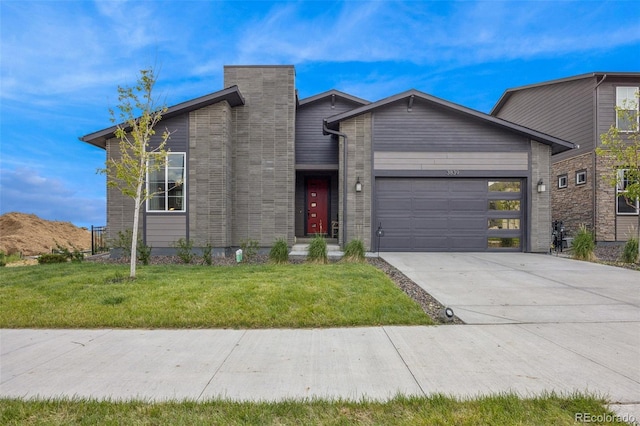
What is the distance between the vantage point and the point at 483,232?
1056cm

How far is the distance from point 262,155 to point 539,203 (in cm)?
962

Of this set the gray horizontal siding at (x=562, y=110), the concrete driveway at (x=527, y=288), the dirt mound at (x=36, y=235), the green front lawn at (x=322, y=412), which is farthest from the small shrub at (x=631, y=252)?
the dirt mound at (x=36, y=235)

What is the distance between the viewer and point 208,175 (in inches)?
381

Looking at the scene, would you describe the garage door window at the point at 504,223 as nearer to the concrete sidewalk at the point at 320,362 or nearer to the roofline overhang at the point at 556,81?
the concrete sidewalk at the point at 320,362

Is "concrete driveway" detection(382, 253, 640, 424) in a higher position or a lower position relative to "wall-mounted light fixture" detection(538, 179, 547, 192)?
lower

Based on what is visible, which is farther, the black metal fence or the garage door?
the black metal fence

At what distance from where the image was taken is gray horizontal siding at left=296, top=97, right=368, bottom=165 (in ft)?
42.0

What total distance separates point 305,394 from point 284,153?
8807mm

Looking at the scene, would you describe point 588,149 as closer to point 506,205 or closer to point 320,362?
point 506,205

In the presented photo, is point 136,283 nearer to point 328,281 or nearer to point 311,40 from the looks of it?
point 328,281

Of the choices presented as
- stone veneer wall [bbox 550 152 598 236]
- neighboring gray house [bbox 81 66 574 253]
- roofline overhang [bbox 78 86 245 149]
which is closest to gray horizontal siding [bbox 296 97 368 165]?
neighboring gray house [bbox 81 66 574 253]

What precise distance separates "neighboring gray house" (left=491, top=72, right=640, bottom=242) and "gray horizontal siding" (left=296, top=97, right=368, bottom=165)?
10219mm

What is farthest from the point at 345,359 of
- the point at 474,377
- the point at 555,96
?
the point at 555,96

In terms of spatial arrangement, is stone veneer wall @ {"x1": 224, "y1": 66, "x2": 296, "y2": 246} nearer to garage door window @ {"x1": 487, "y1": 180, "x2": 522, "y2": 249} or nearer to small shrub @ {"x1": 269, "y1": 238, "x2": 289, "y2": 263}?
small shrub @ {"x1": 269, "y1": 238, "x2": 289, "y2": 263}
